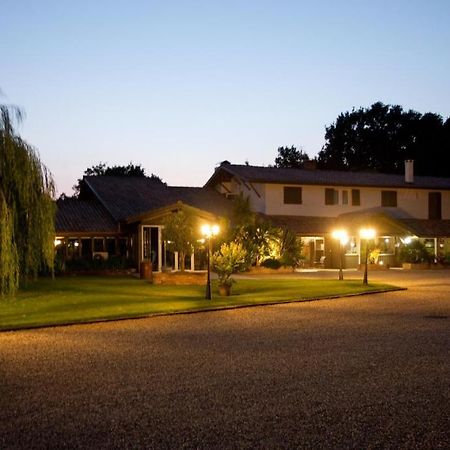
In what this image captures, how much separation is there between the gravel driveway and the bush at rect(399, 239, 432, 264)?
2834 cm

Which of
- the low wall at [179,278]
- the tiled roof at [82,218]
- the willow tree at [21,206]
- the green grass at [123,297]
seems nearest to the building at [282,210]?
the tiled roof at [82,218]

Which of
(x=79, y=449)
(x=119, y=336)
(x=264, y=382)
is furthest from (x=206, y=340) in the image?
(x=79, y=449)

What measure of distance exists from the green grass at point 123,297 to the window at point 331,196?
16037 mm

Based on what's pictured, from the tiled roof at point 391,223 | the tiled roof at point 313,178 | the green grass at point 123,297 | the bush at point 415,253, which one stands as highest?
the tiled roof at point 313,178

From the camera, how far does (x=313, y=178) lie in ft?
158

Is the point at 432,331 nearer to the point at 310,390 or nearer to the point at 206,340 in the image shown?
the point at 206,340

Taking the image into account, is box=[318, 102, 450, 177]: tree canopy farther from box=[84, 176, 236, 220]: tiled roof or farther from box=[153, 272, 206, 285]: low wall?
box=[153, 272, 206, 285]: low wall

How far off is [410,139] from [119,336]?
244ft

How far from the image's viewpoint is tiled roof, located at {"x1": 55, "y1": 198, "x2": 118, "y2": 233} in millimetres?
40469

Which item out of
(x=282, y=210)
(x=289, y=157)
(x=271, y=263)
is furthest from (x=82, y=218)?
(x=289, y=157)

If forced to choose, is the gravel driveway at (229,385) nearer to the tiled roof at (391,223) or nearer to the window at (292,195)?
the tiled roof at (391,223)

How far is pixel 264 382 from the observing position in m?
10.1

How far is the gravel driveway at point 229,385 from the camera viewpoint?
7340mm

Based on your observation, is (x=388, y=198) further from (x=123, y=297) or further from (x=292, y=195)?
(x=123, y=297)
